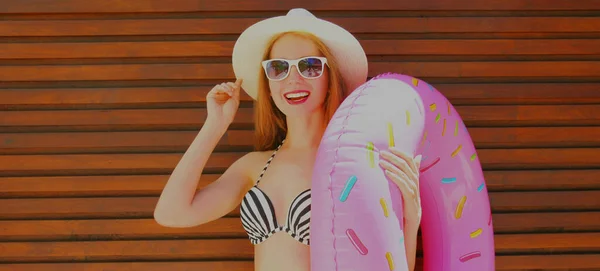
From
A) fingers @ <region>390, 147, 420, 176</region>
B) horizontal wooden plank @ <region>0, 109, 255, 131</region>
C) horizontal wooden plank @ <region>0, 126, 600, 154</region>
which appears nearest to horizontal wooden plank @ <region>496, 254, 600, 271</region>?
horizontal wooden plank @ <region>0, 126, 600, 154</region>

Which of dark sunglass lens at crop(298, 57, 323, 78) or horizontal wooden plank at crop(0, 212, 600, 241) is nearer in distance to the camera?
dark sunglass lens at crop(298, 57, 323, 78)

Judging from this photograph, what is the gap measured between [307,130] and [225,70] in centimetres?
64

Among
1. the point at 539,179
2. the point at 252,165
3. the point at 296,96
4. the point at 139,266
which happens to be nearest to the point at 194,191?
the point at 252,165

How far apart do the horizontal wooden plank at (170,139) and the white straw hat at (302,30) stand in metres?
0.39

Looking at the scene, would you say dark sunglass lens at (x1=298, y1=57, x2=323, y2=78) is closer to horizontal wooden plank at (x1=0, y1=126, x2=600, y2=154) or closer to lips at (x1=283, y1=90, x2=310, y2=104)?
lips at (x1=283, y1=90, x2=310, y2=104)

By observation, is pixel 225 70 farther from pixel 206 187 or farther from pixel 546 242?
pixel 546 242

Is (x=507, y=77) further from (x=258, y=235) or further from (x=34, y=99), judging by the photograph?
(x=34, y=99)

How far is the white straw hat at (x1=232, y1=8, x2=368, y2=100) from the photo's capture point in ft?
6.75

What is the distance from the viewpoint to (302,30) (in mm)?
2070

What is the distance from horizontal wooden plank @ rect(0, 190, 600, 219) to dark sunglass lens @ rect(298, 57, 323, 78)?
90 cm

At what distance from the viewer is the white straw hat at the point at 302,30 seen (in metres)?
2.06

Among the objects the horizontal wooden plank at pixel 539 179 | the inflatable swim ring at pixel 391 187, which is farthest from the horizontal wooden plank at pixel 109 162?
the horizontal wooden plank at pixel 539 179

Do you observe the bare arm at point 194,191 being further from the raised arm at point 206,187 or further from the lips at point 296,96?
the lips at point 296,96

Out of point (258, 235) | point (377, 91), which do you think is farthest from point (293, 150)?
point (377, 91)
